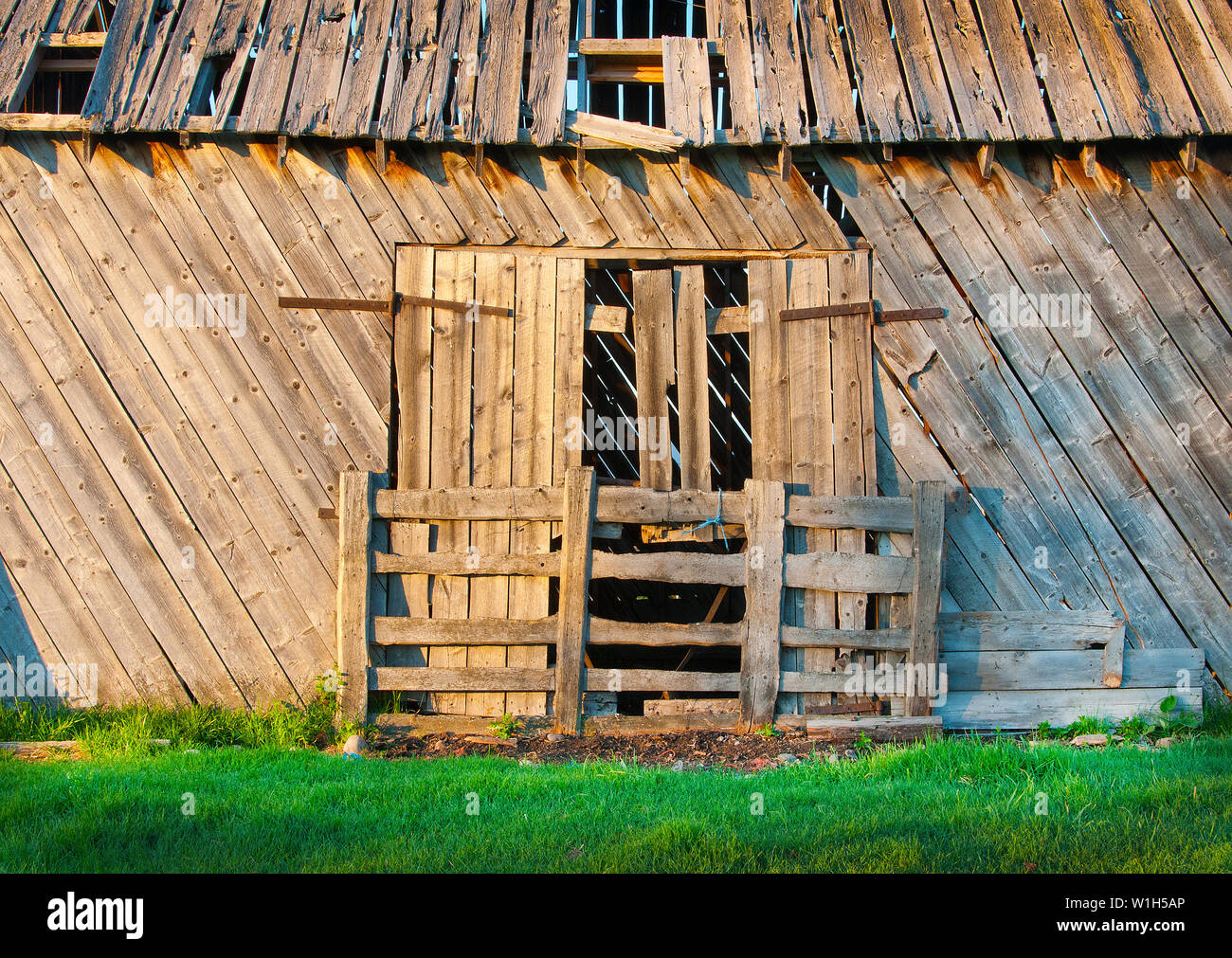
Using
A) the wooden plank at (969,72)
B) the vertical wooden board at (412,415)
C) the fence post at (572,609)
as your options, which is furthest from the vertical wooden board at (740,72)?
the fence post at (572,609)

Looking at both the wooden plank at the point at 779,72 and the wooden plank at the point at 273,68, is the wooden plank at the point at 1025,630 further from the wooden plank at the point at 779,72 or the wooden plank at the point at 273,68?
the wooden plank at the point at 273,68

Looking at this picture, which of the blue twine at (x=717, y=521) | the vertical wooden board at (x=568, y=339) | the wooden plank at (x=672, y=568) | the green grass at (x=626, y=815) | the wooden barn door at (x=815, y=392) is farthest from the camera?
the vertical wooden board at (x=568, y=339)

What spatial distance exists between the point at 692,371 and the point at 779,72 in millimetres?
2303

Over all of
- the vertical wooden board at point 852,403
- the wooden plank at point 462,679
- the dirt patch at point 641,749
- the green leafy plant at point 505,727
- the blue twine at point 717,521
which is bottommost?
the dirt patch at point 641,749

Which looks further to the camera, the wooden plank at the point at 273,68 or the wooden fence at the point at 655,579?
the wooden plank at the point at 273,68

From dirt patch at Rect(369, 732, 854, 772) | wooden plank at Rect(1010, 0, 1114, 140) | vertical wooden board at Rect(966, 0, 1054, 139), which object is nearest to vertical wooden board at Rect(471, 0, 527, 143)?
vertical wooden board at Rect(966, 0, 1054, 139)

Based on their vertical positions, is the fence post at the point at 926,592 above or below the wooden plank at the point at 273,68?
below

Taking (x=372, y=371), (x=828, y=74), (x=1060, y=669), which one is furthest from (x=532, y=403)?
(x=1060, y=669)

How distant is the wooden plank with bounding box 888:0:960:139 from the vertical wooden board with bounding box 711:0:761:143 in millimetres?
1128

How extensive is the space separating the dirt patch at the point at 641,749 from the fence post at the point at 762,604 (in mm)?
239

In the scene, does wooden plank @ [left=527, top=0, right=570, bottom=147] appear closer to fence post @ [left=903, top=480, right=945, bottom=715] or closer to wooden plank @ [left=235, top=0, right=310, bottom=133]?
wooden plank @ [left=235, top=0, right=310, bottom=133]

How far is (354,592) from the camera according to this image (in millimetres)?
6582

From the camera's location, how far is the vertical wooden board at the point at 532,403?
6805 mm

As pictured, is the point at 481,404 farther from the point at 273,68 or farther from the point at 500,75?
the point at 273,68
